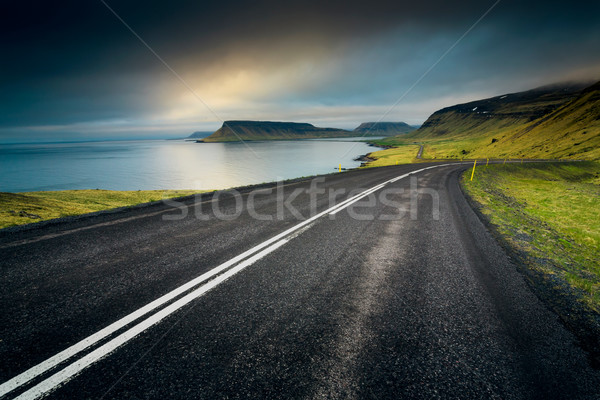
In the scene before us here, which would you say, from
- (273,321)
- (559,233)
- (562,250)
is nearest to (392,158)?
(559,233)

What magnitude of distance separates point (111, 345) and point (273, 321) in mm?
1666

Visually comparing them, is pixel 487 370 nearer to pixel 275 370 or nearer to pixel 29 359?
pixel 275 370

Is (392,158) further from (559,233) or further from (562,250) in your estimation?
(562,250)

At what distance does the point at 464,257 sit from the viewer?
5.00 meters

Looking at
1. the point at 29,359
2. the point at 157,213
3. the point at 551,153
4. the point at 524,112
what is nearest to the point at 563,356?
the point at 29,359

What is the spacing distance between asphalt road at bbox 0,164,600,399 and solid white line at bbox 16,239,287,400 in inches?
0.5

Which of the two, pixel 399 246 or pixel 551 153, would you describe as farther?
pixel 551 153

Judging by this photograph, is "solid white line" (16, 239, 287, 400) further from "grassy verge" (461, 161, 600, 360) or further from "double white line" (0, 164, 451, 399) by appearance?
"grassy verge" (461, 161, 600, 360)

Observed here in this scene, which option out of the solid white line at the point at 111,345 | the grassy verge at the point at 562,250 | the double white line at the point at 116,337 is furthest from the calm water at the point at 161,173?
the solid white line at the point at 111,345

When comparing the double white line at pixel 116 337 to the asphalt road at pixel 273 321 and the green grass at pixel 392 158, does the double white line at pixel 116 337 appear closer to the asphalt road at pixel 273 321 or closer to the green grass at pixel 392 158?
the asphalt road at pixel 273 321

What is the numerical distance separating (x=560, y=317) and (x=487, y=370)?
1.83m

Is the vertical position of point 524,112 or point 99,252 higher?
point 524,112

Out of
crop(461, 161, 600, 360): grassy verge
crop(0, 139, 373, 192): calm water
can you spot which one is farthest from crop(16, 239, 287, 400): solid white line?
crop(0, 139, 373, 192): calm water

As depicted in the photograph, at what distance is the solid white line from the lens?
1973 millimetres
